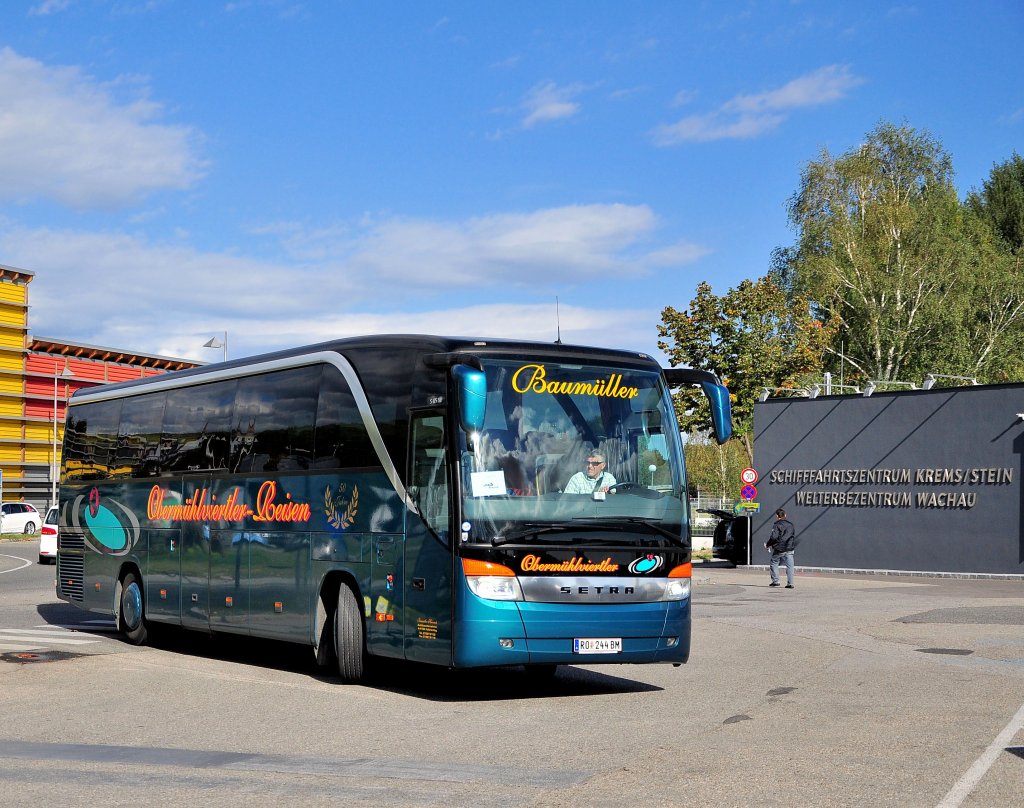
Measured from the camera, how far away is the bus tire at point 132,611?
17.8 meters

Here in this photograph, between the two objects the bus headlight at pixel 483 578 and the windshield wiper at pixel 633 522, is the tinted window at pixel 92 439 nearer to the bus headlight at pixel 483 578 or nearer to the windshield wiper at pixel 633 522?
the bus headlight at pixel 483 578

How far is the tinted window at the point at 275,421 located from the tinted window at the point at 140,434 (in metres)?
2.45

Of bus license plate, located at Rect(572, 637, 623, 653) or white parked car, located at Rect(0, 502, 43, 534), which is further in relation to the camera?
white parked car, located at Rect(0, 502, 43, 534)

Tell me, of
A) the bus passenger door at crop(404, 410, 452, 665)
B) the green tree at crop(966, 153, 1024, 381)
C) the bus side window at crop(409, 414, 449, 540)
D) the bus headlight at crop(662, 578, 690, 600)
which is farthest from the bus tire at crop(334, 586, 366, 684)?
the green tree at crop(966, 153, 1024, 381)

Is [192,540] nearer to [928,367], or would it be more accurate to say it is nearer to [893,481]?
[893,481]

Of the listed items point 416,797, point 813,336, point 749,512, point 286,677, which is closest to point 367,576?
point 286,677

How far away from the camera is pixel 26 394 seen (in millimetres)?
92750

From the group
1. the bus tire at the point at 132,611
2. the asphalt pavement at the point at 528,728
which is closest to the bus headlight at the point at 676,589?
the asphalt pavement at the point at 528,728

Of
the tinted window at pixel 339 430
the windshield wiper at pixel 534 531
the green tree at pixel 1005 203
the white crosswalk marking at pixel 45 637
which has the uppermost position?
the green tree at pixel 1005 203

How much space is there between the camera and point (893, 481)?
39.6m

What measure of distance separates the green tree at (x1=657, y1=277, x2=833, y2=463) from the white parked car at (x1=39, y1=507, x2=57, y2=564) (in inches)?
1003

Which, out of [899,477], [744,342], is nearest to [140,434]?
[899,477]

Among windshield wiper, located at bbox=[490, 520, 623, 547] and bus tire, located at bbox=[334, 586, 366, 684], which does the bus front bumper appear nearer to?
windshield wiper, located at bbox=[490, 520, 623, 547]

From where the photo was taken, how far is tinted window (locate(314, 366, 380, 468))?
13094 millimetres
